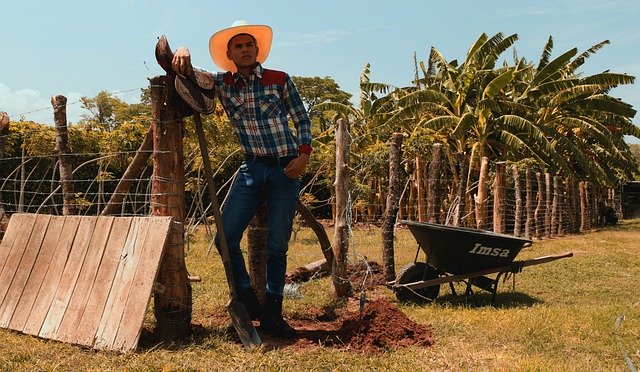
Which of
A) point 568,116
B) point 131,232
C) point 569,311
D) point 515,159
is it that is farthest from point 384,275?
point 568,116

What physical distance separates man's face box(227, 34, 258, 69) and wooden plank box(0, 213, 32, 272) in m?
1.99

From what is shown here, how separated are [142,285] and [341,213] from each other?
93.7 inches

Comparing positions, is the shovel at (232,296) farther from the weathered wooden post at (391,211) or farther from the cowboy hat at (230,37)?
the weathered wooden post at (391,211)

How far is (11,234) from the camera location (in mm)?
4309

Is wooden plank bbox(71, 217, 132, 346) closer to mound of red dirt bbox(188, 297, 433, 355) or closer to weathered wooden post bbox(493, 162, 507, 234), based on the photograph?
mound of red dirt bbox(188, 297, 433, 355)

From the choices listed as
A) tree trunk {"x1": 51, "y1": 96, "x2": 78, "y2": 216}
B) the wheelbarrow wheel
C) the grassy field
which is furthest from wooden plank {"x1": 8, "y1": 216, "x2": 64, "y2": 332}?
the wheelbarrow wheel

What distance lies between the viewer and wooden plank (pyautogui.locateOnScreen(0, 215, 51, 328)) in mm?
3939

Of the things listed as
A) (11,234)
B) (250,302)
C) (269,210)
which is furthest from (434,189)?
(11,234)

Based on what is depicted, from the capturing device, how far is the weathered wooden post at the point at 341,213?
546 cm

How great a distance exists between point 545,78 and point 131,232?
14.3 m

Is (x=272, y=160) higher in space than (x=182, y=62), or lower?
lower

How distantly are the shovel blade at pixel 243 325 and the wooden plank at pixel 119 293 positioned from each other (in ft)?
2.29

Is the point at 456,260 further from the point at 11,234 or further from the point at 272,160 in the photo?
the point at 11,234

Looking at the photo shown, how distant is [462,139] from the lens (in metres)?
15.3
